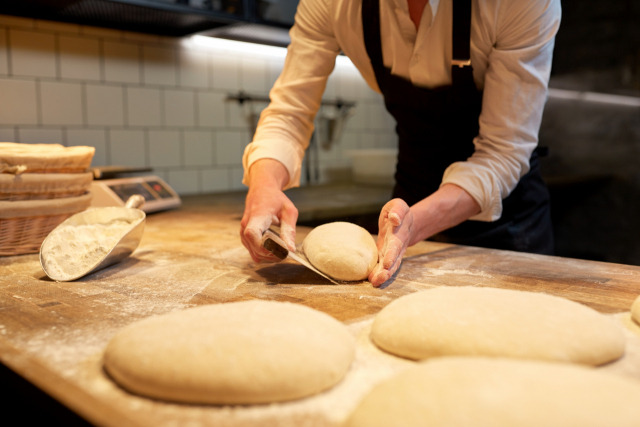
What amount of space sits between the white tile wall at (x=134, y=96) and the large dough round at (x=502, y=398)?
1989 millimetres

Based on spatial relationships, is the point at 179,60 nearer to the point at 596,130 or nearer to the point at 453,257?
the point at 453,257

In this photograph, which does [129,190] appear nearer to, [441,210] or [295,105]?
[295,105]

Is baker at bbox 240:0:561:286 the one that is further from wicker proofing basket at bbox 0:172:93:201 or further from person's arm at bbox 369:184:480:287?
wicker proofing basket at bbox 0:172:93:201

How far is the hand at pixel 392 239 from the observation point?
38.3 inches

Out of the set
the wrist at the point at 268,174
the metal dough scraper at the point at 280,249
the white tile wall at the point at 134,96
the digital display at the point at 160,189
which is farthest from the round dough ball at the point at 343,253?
the white tile wall at the point at 134,96

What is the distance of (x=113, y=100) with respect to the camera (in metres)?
2.25

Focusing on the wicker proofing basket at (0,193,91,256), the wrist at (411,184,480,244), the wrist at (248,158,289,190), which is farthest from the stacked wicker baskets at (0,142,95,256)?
the wrist at (411,184,480,244)

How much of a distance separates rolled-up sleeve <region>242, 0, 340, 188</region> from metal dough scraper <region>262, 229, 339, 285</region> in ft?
1.33

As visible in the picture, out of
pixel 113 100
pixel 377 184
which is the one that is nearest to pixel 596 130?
pixel 377 184

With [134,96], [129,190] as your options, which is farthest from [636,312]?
[134,96]

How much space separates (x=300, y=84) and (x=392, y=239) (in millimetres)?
638

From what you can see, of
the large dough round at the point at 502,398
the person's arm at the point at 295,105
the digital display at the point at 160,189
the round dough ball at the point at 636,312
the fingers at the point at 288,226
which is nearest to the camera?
the large dough round at the point at 502,398

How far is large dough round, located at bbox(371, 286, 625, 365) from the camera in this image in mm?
622

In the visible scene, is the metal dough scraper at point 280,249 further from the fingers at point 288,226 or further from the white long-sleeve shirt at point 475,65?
the white long-sleeve shirt at point 475,65
